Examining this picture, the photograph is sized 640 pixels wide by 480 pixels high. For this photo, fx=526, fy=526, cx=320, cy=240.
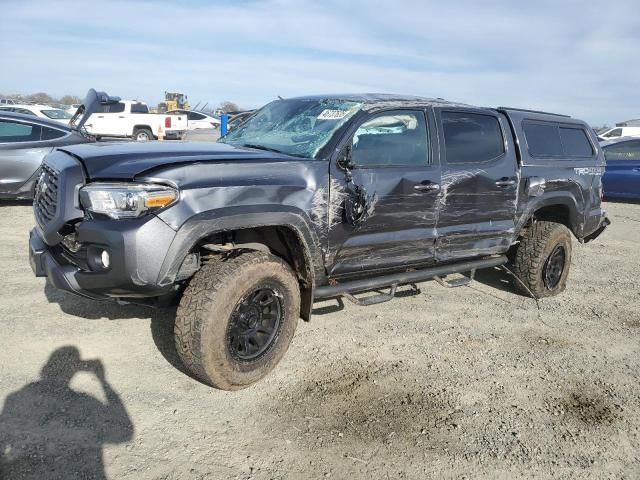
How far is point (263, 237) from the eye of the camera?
11.7 ft

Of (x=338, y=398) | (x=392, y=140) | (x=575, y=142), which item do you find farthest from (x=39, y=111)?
(x=338, y=398)

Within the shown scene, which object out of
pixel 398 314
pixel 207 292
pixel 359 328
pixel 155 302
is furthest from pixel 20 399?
pixel 398 314

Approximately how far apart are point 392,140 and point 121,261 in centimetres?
216

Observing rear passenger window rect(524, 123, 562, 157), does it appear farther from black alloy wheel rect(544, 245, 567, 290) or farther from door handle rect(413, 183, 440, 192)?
door handle rect(413, 183, 440, 192)

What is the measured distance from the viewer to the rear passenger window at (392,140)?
3773mm

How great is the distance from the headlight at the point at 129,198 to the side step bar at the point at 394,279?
50.0 inches

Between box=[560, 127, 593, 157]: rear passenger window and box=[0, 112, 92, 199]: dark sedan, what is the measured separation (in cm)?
642

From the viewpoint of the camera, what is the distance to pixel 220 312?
3008mm

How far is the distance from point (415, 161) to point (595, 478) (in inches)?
92.6

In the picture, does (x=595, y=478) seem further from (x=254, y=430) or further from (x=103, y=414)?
(x=103, y=414)

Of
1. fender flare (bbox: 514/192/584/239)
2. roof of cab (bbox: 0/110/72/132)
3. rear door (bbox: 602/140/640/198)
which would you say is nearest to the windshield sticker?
fender flare (bbox: 514/192/584/239)

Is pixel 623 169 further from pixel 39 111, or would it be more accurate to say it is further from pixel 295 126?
pixel 39 111

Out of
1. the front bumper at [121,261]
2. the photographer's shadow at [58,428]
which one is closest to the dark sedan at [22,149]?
the photographer's shadow at [58,428]

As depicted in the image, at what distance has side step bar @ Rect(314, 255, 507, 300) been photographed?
12.0 ft
